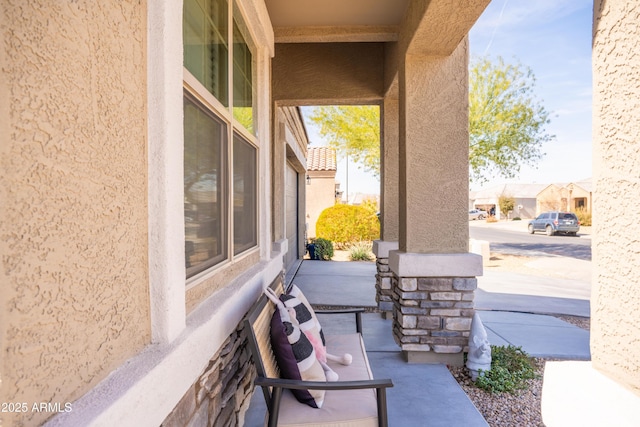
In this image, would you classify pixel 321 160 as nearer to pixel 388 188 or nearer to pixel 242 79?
pixel 388 188

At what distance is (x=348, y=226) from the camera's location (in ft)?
41.5

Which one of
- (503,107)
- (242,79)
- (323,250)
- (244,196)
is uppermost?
(503,107)

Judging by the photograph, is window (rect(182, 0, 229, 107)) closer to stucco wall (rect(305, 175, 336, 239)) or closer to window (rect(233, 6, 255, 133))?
window (rect(233, 6, 255, 133))

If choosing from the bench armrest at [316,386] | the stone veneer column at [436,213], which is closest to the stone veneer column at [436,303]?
the stone veneer column at [436,213]

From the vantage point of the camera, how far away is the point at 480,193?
2537 inches

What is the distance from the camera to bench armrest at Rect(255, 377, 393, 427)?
175 cm

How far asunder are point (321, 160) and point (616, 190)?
1522cm

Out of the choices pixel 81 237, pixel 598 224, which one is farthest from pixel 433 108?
pixel 81 237

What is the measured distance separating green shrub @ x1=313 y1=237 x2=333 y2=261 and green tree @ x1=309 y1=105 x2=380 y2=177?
2.94 m

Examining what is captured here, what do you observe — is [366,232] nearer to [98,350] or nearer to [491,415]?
[491,415]

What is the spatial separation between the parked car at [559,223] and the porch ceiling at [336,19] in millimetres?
23504

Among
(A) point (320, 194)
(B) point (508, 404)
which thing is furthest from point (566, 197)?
(B) point (508, 404)

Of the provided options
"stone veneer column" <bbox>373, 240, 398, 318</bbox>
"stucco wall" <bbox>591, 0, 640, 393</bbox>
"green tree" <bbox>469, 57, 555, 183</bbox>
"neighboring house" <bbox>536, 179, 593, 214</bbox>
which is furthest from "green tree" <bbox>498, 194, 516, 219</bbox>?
"stucco wall" <bbox>591, 0, 640, 393</bbox>

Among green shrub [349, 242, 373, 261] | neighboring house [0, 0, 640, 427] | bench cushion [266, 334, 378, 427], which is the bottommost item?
green shrub [349, 242, 373, 261]
